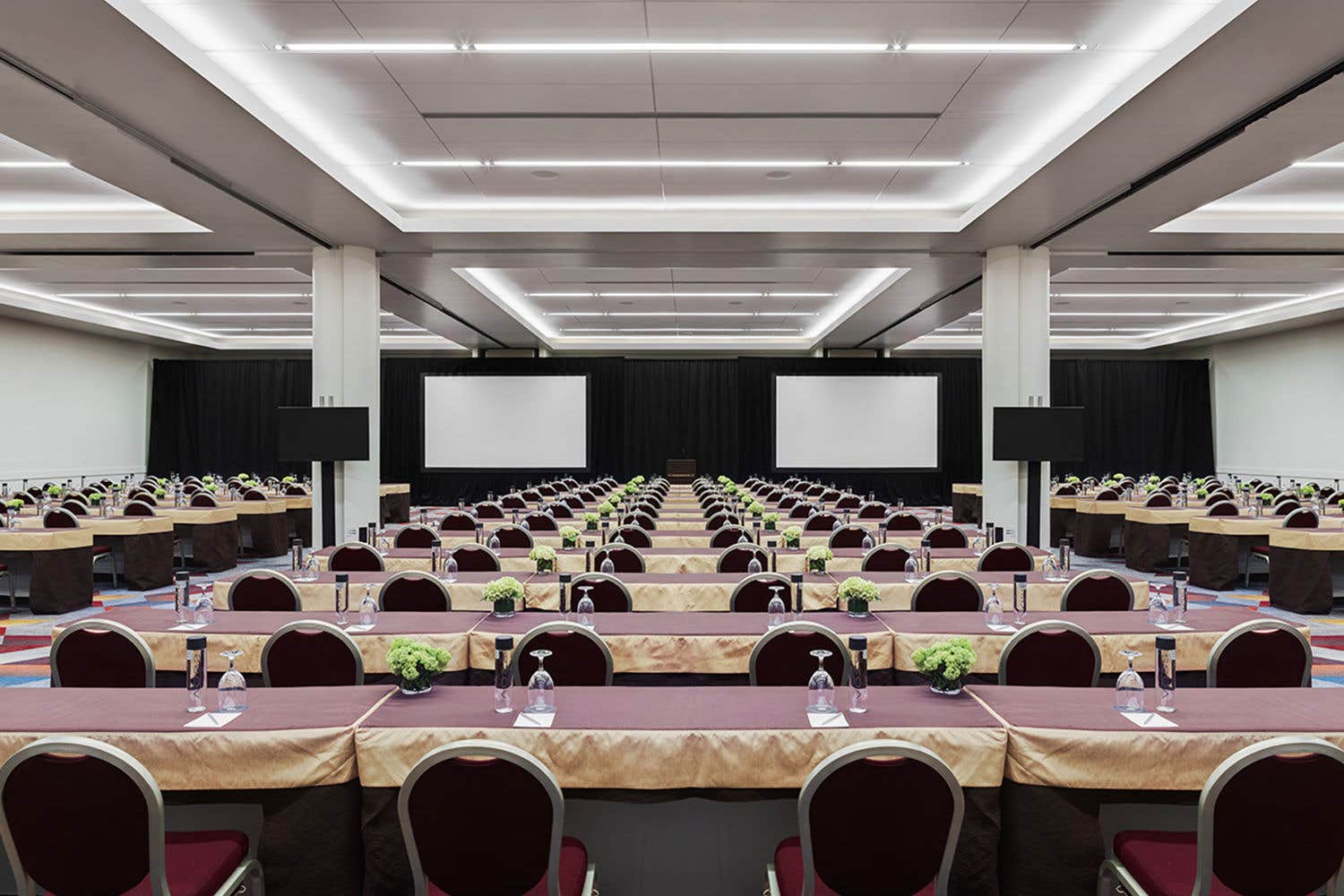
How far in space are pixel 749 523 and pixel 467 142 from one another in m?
5.06

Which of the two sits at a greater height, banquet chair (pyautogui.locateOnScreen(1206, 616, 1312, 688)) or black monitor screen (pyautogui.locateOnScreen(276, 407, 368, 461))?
black monitor screen (pyautogui.locateOnScreen(276, 407, 368, 461))

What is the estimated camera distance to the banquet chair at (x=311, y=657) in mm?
3861

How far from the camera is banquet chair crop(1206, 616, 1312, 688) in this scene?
3.80 meters

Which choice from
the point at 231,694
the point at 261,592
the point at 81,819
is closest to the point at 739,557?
the point at 261,592

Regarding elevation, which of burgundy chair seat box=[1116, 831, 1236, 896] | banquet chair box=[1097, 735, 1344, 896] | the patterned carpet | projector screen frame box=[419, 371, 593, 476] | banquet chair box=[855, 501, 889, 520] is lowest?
the patterned carpet

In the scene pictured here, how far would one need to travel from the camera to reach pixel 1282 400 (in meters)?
19.3

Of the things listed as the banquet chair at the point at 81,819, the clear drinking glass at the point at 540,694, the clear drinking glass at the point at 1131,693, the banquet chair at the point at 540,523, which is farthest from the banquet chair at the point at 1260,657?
the banquet chair at the point at 540,523

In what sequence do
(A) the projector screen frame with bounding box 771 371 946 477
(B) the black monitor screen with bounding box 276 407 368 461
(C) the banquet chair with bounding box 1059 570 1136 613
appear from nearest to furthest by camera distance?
(C) the banquet chair with bounding box 1059 570 1136 613, (B) the black monitor screen with bounding box 276 407 368 461, (A) the projector screen frame with bounding box 771 371 946 477

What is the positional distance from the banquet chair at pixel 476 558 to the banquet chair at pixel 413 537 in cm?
202

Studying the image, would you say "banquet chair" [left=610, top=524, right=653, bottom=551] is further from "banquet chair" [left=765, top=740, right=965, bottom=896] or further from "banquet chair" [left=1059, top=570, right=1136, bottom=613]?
"banquet chair" [left=765, top=740, right=965, bottom=896]

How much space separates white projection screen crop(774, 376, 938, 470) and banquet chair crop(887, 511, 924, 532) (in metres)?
11.9

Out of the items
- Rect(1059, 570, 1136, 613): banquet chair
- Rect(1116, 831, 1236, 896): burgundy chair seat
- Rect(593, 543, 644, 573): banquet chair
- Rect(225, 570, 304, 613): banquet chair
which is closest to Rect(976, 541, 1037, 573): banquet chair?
Rect(1059, 570, 1136, 613): banquet chair

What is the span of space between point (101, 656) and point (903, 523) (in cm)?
746

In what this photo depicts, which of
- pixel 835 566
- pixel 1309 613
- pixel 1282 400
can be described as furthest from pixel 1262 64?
pixel 1282 400
